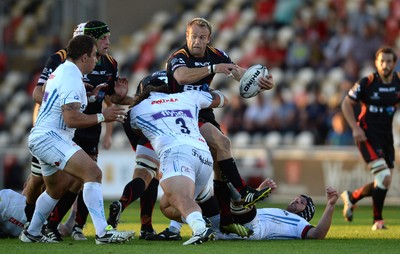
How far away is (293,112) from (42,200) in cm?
1108

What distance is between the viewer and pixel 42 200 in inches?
379

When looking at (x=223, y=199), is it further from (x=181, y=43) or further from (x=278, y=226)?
(x=181, y=43)

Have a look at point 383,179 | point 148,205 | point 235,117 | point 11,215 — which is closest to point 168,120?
point 148,205

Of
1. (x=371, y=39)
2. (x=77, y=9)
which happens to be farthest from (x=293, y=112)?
(x=77, y=9)

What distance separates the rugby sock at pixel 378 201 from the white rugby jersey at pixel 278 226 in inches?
104

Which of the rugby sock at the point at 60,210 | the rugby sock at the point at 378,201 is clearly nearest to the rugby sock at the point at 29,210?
the rugby sock at the point at 60,210

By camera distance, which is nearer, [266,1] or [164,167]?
[164,167]

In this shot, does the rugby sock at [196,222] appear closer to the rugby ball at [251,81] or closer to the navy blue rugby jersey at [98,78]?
the rugby ball at [251,81]

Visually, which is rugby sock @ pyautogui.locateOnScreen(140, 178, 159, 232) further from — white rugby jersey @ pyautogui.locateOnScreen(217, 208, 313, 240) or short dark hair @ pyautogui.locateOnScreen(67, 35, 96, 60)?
short dark hair @ pyautogui.locateOnScreen(67, 35, 96, 60)

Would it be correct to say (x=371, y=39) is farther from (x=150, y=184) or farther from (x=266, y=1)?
(x=150, y=184)

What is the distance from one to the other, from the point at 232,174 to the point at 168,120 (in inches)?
36.0

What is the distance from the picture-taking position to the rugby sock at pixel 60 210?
10.2 metres

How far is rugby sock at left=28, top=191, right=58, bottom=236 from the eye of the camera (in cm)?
960

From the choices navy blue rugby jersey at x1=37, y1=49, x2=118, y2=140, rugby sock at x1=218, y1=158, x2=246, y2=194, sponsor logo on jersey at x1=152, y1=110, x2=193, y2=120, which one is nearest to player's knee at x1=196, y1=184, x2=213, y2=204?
rugby sock at x1=218, y1=158, x2=246, y2=194
